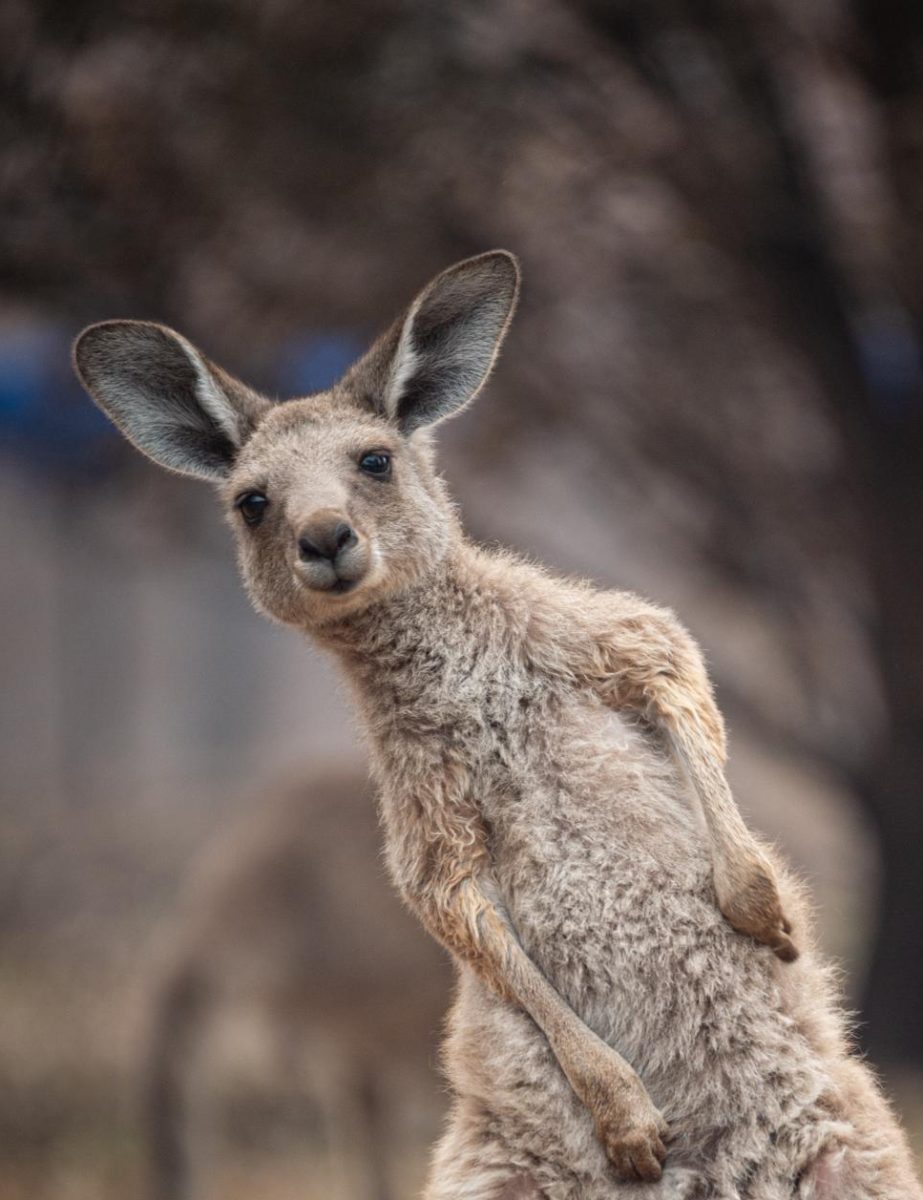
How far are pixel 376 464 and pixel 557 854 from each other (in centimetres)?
78

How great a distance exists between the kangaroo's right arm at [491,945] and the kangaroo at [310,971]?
318 centimetres

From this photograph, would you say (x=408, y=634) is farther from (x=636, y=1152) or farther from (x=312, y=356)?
(x=312, y=356)

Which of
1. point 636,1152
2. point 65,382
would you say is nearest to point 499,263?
point 636,1152

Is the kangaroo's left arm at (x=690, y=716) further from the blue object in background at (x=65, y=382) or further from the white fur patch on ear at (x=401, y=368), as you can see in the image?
the blue object in background at (x=65, y=382)

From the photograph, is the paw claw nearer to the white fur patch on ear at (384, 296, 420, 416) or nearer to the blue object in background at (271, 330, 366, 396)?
the white fur patch on ear at (384, 296, 420, 416)

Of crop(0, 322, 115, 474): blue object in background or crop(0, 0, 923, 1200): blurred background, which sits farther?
crop(0, 322, 115, 474): blue object in background

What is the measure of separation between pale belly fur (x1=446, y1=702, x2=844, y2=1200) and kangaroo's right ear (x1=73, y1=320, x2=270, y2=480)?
0.93 m

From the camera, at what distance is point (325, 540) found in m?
2.70

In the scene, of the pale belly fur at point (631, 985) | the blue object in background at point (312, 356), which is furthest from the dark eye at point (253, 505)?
the blue object in background at point (312, 356)

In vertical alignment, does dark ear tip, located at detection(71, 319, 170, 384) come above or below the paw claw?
above

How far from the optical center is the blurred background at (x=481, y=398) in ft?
19.3

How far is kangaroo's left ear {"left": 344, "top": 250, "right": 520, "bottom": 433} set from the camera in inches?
114

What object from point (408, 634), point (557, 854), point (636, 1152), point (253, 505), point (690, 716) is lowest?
point (636, 1152)

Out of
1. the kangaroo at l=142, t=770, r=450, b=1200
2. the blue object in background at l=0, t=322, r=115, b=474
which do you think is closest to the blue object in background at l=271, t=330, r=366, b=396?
the blue object in background at l=0, t=322, r=115, b=474
